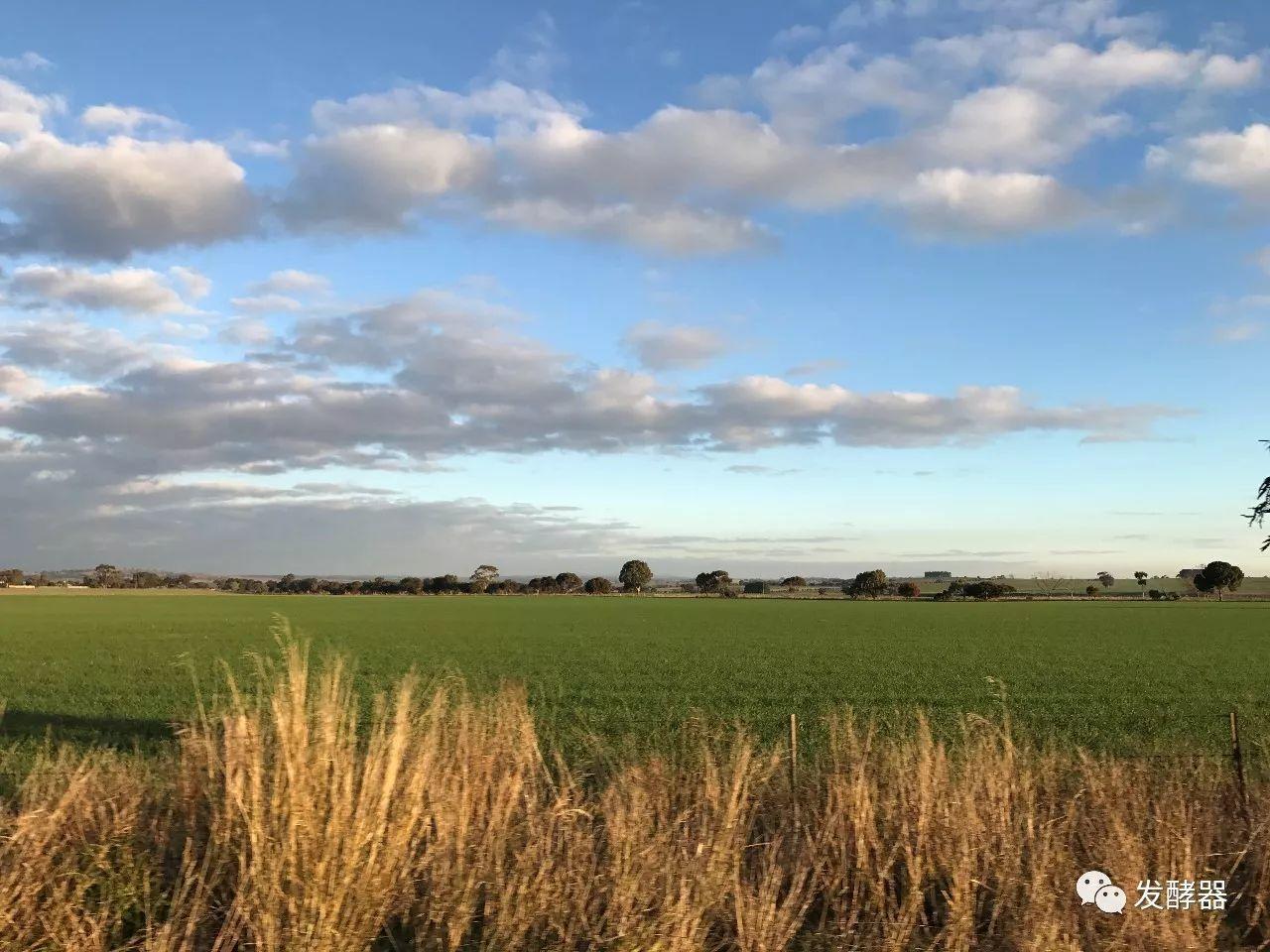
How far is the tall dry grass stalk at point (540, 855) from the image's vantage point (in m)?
6.34

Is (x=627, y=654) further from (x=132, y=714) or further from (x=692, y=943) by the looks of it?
(x=692, y=943)

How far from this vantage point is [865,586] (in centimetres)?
18312

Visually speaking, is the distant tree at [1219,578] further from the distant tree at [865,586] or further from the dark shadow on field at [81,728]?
the dark shadow on field at [81,728]

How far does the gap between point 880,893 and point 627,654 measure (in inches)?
1613

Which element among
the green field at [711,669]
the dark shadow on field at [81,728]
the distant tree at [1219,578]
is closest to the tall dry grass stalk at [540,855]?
the green field at [711,669]

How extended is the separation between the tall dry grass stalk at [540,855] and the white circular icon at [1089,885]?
0.33 ft

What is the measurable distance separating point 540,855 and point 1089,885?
4.13m

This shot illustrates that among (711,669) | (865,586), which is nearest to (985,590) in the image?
(865,586)

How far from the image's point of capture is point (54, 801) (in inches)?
308

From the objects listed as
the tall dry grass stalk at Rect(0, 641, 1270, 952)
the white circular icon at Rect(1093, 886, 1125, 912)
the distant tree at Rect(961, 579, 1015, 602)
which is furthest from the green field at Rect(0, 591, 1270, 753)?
the distant tree at Rect(961, 579, 1015, 602)

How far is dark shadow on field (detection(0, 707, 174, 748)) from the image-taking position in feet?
63.9

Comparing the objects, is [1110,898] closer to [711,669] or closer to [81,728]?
[81,728]

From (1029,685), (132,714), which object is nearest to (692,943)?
(132,714)

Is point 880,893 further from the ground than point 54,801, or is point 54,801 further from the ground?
point 54,801
